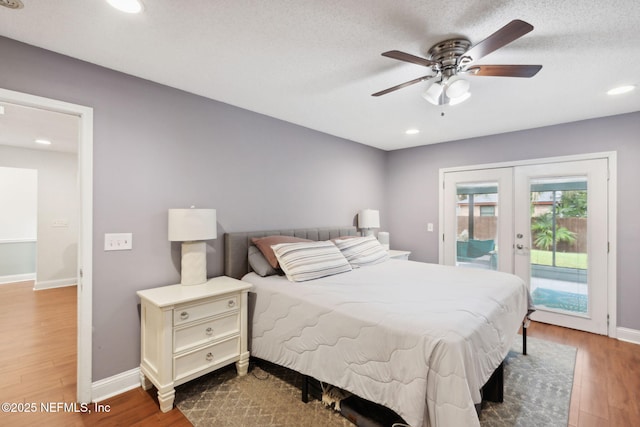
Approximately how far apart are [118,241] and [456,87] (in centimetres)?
262

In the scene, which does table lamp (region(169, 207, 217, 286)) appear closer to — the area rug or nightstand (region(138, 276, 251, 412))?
nightstand (region(138, 276, 251, 412))

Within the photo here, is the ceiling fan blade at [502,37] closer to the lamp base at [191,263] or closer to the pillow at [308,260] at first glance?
the pillow at [308,260]

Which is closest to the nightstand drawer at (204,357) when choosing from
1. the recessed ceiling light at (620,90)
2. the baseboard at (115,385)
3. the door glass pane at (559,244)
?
the baseboard at (115,385)

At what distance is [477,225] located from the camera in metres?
4.10

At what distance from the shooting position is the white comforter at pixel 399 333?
55.4 inches

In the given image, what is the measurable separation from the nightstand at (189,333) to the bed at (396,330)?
184 mm

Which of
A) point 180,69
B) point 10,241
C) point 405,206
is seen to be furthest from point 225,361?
point 10,241

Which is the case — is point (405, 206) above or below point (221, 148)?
below

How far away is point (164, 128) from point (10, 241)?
5498mm

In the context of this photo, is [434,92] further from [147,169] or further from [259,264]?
[147,169]

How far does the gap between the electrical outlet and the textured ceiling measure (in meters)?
1.25

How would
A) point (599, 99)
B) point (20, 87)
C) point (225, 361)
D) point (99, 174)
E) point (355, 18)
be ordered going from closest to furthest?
point (355, 18)
point (20, 87)
point (99, 174)
point (225, 361)
point (599, 99)

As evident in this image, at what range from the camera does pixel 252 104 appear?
2.87 metres

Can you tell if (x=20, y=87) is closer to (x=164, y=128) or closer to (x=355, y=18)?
(x=164, y=128)
